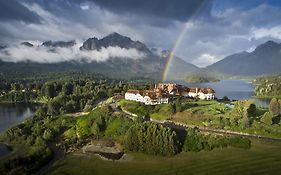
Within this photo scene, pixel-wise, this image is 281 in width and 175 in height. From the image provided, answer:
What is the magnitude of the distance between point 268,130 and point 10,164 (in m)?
57.0

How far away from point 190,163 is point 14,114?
3880 inches

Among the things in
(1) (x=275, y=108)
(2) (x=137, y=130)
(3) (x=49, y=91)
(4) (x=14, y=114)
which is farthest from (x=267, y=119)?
(3) (x=49, y=91)

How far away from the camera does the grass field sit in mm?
58062

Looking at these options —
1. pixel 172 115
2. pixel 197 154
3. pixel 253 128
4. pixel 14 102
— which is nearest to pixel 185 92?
pixel 172 115

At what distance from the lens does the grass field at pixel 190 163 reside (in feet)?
190

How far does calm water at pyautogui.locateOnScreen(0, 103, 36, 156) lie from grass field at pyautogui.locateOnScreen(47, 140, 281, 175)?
159 feet

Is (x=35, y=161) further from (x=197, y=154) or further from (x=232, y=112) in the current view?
(x=232, y=112)

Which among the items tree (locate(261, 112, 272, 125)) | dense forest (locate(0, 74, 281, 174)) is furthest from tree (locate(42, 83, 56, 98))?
tree (locate(261, 112, 272, 125))

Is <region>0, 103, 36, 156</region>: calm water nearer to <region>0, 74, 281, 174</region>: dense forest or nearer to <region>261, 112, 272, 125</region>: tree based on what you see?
<region>0, 74, 281, 174</region>: dense forest

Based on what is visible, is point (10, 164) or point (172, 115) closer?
point (10, 164)

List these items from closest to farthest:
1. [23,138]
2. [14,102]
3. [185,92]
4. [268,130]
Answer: [268,130]
[23,138]
[185,92]
[14,102]

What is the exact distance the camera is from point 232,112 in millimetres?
85812

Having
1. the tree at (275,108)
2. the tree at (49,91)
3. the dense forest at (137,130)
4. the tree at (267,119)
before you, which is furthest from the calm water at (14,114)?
the tree at (275,108)

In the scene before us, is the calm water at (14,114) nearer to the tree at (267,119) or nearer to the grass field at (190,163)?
the grass field at (190,163)
